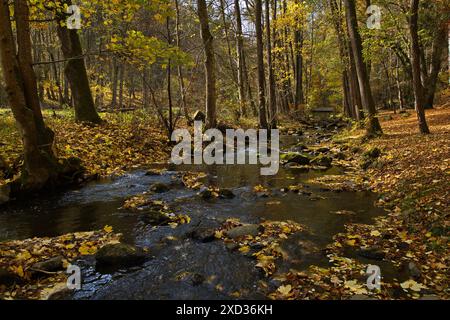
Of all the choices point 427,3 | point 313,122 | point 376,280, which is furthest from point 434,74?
point 376,280

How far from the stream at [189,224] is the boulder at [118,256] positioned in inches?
5.8

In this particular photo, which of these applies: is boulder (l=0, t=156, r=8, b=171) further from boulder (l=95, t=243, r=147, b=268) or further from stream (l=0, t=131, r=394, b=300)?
boulder (l=95, t=243, r=147, b=268)

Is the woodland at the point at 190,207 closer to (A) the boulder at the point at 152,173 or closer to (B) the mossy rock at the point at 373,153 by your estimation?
(A) the boulder at the point at 152,173

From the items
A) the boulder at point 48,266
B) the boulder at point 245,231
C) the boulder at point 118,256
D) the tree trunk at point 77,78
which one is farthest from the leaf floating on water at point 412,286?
the tree trunk at point 77,78

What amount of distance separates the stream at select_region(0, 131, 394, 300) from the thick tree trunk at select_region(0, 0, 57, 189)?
735 millimetres

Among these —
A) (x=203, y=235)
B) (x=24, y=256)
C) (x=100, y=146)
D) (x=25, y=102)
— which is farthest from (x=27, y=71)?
(x=203, y=235)

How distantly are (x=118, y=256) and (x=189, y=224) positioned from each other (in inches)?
75.3

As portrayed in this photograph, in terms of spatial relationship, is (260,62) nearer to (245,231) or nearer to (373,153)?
(373,153)

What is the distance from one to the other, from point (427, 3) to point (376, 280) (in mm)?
19198

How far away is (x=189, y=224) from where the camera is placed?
7203 millimetres

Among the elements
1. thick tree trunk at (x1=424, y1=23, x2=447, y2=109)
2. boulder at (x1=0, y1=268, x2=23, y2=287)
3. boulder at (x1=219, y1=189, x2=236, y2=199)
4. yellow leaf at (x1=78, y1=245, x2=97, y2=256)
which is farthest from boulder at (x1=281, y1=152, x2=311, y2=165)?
thick tree trunk at (x1=424, y1=23, x2=447, y2=109)

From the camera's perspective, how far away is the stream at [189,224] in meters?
4.96

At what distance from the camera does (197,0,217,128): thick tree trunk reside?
16922mm
